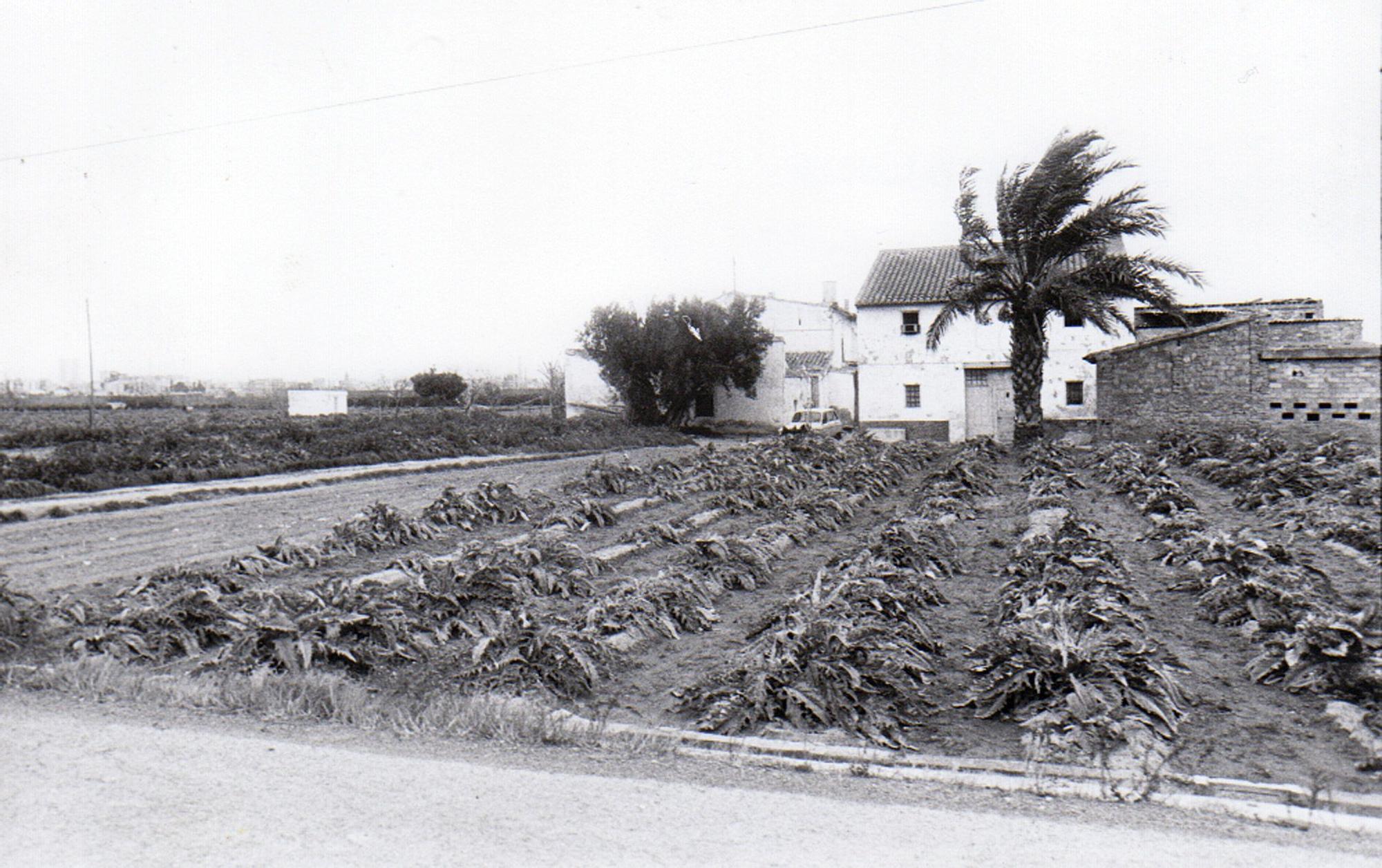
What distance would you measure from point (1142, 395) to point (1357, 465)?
365 inches

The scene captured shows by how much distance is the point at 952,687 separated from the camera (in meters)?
5.74

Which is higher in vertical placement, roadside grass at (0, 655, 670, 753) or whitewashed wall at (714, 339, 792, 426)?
whitewashed wall at (714, 339, 792, 426)

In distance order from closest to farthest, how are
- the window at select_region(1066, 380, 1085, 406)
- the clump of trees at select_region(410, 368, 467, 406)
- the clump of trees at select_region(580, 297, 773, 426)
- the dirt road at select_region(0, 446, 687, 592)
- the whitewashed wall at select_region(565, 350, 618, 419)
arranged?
the dirt road at select_region(0, 446, 687, 592) < the window at select_region(1066, 380, 1085, 406) < the clump of trees at select_region(580, 297, 773, 426) < the whitewashed wall at select_region(565, 350, 618, 419) < the clump of trees at select_region(410, 368, 467, 406)

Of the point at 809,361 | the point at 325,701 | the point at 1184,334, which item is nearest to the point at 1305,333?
the point at 1184,334

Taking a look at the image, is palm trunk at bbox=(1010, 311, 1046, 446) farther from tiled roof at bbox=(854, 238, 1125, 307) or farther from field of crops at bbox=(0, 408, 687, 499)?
field of crops at bbox=(0, 408, 687, 499)

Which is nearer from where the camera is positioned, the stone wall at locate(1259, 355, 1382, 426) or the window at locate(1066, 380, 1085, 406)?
the stone wall at locate(1259, 355, 1382, 426)

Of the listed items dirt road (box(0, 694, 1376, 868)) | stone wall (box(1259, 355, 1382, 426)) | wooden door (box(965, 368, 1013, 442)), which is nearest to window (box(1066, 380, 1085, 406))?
wooden door (box(965, 368, 1013, 442))

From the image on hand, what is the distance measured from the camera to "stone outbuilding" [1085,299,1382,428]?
18844 mm

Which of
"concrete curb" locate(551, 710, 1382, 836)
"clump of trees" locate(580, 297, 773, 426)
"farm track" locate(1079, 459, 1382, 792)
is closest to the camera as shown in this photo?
"concrete curb" locate(551, 710, 1382, 836)

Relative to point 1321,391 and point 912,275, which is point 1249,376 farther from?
point 912,275

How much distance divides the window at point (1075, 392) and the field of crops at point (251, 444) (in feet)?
45.1

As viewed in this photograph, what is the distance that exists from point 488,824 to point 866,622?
316cm

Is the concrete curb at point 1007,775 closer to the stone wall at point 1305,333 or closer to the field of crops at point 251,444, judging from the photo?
the field of crops at point 251,444

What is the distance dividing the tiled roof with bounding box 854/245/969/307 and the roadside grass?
2839 centimetres
